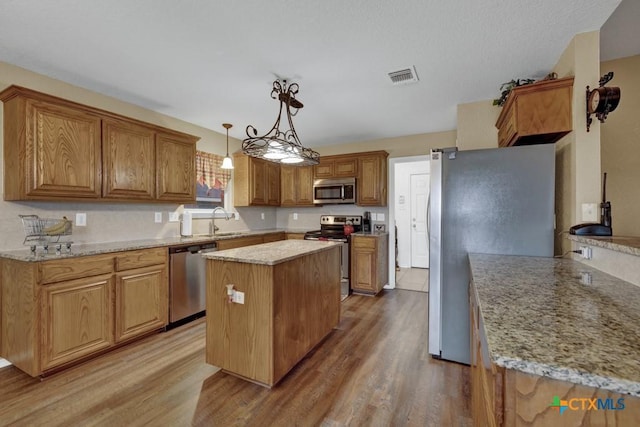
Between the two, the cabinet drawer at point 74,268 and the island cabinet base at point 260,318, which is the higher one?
the cabinet drawer at point 74,268

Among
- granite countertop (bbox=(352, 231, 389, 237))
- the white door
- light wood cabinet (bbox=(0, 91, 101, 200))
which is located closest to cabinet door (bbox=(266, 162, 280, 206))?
granite countertop (bbox=(352, 231, 389, 237))

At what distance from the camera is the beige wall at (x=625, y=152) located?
7.45 ft

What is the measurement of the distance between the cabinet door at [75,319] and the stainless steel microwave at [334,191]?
3.06 m

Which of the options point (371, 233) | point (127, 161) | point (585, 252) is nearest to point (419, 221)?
point (371, 233)

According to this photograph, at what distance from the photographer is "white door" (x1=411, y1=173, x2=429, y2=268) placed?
5.70 meters

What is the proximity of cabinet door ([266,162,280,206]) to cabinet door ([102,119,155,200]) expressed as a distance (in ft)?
6.74

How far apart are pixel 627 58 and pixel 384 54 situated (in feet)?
6.87

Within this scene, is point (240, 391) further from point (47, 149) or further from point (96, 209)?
point (47, 149)

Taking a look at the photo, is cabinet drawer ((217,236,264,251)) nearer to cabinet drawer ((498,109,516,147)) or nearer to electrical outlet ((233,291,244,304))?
electrical outlet ((233,291,244,304))

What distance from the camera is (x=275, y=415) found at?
168cm

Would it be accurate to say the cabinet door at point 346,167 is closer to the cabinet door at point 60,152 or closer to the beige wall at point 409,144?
the beige wall at point 409,144

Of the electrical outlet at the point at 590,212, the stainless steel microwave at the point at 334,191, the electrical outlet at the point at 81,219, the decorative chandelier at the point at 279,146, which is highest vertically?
the decorative chandelier at the point at 279,146

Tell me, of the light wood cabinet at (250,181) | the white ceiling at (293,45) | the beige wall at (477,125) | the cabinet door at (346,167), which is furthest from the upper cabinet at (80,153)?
the beige wall at (477,125)

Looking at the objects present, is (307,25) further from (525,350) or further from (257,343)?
(257,343)
